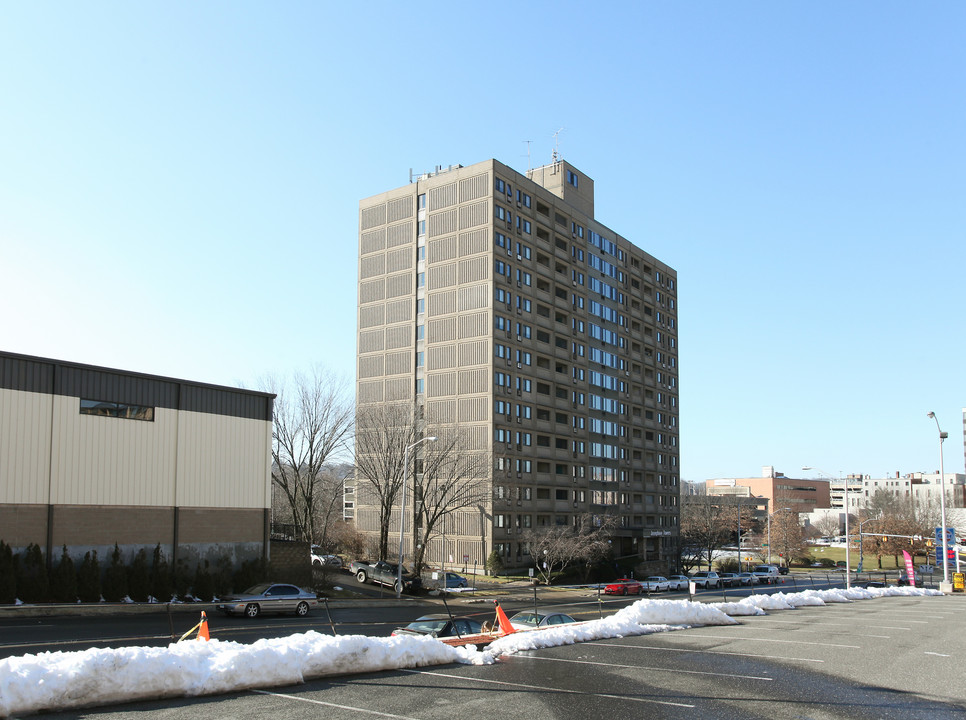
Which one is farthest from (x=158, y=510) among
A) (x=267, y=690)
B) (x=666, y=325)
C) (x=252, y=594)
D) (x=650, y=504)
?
(x=666, y=325)

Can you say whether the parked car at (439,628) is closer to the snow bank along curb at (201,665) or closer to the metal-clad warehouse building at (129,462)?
the snow bank along curb at (201,665)

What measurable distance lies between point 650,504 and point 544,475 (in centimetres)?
2793

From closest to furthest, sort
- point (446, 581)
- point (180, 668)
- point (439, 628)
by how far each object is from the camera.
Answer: point (180, 668) → point (439, 628) → point (446, 581)

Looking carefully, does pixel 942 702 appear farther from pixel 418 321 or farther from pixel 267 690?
pixel 418 321

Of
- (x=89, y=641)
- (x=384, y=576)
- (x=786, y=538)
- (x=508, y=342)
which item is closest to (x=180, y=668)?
(x=89, y=641)

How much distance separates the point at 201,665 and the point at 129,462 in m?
26.7

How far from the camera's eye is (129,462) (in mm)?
36312

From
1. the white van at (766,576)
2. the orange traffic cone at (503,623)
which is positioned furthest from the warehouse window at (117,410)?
the white van at (766,576)

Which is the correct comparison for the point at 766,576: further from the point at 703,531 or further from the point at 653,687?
the point at 653,687

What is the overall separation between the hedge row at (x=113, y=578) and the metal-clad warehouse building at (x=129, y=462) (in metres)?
0.68

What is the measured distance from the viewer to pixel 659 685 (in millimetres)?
13609

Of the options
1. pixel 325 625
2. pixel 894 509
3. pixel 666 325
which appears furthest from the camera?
pixel 894 509

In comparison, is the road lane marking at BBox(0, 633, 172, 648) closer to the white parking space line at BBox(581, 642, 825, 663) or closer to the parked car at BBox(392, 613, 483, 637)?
the parked car at BBox(392, 613, 483, 637)

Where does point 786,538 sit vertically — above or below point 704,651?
below
